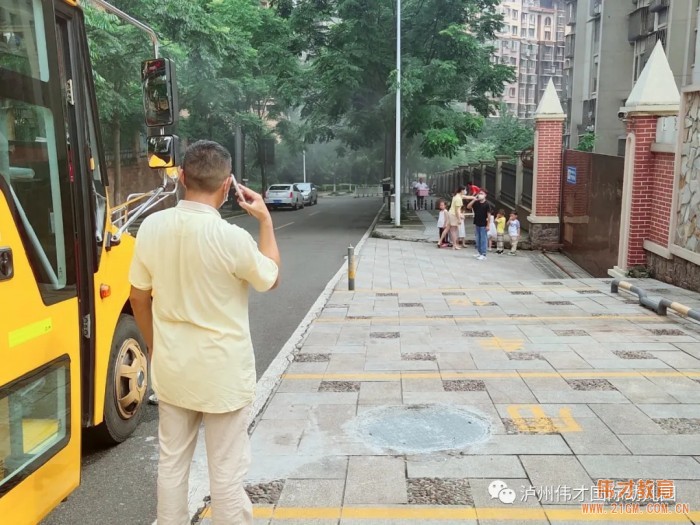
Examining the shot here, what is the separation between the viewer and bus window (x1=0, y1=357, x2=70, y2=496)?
8.70 feet

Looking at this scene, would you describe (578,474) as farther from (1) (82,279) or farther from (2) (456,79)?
(2) (456,79)

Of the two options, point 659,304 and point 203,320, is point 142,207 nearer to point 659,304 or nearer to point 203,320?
point 203,320

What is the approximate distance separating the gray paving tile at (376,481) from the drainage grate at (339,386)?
4.53 ft

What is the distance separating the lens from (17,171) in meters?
2.99

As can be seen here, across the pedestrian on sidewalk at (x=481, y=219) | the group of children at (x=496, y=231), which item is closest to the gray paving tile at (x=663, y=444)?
the pedestrian on sidewalk at (x=481, y=219)

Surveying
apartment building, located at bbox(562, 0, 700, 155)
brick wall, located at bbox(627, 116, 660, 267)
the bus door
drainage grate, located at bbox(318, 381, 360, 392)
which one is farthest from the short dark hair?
apartment building, located at bbox(562, 0, 700, 155)

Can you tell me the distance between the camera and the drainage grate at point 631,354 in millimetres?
6169

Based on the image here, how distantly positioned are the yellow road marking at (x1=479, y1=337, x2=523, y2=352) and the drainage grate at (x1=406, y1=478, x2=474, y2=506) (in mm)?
3048

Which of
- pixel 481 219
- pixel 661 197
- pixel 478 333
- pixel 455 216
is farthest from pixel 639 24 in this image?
pixel 478 333

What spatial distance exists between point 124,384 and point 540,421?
2.88 metres

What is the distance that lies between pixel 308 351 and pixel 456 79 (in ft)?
A: 67.3

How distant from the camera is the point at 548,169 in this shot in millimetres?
17203

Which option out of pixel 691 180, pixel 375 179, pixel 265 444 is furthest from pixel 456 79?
pixel 375 179

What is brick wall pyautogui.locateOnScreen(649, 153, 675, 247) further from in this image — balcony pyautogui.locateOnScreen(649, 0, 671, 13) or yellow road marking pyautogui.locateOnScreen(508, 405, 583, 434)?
balcony pyautogui.locateOnScreen(649, 0, 671, 13)
